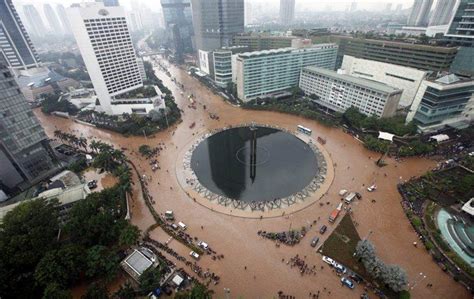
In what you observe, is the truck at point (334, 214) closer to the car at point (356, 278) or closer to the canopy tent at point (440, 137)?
the car at point (356, 278)

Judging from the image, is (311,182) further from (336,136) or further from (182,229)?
(182,229)

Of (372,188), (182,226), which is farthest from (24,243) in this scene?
(372,188)

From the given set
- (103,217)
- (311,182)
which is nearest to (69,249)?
(103,217)

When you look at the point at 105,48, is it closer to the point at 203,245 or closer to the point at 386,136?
the point at 203,245

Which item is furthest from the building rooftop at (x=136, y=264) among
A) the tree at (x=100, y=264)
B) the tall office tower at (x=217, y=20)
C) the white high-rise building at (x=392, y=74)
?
the tall office tower at (x=217, y=20)

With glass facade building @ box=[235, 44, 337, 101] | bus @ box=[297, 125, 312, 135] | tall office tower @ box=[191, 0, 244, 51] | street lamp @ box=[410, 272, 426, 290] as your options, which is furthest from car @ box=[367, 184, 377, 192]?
tall office tower @ box=[191, 0, 244, 51]
